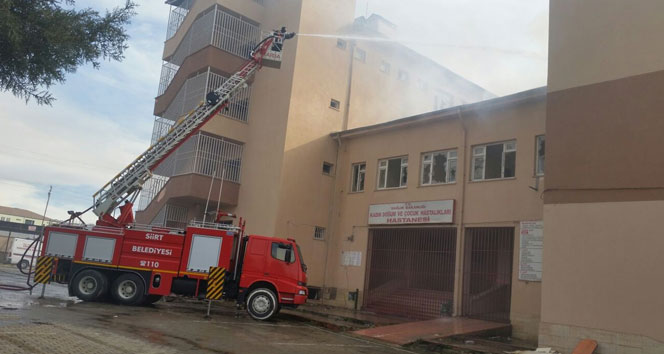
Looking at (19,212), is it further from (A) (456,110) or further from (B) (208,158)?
(A) (456,110)

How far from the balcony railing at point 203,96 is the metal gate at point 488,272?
11.7 metres

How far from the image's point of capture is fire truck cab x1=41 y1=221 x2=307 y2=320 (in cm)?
1527

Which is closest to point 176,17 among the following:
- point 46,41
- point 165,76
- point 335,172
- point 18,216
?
point 165,76

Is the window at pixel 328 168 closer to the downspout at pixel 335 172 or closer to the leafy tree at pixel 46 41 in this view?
the downspout at pixel 335 172

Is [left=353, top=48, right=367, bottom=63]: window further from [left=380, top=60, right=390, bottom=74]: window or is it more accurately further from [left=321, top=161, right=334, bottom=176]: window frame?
[left=321, top=161, right=334, bottom=176]: window frame

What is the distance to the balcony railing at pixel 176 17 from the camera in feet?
96.6

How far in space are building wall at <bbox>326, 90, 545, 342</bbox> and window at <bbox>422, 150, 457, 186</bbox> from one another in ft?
0.75

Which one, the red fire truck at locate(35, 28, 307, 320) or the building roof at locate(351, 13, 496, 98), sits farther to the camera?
the building roof at locate(351, 13, 496, 98)

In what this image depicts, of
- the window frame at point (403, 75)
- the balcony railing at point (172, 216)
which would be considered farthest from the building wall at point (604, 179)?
the balcony railing at point (172, 216)

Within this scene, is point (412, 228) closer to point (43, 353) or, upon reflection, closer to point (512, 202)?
point (512, 202)

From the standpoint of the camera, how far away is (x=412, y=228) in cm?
1950

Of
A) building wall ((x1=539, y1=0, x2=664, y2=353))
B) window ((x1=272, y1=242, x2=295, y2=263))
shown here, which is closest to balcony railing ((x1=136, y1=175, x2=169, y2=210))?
window ((x1=272, y1=242, x2=295, y2=263))

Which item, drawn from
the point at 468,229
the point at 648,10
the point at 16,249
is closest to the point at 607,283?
the point at 648,10

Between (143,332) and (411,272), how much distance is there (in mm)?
11004
